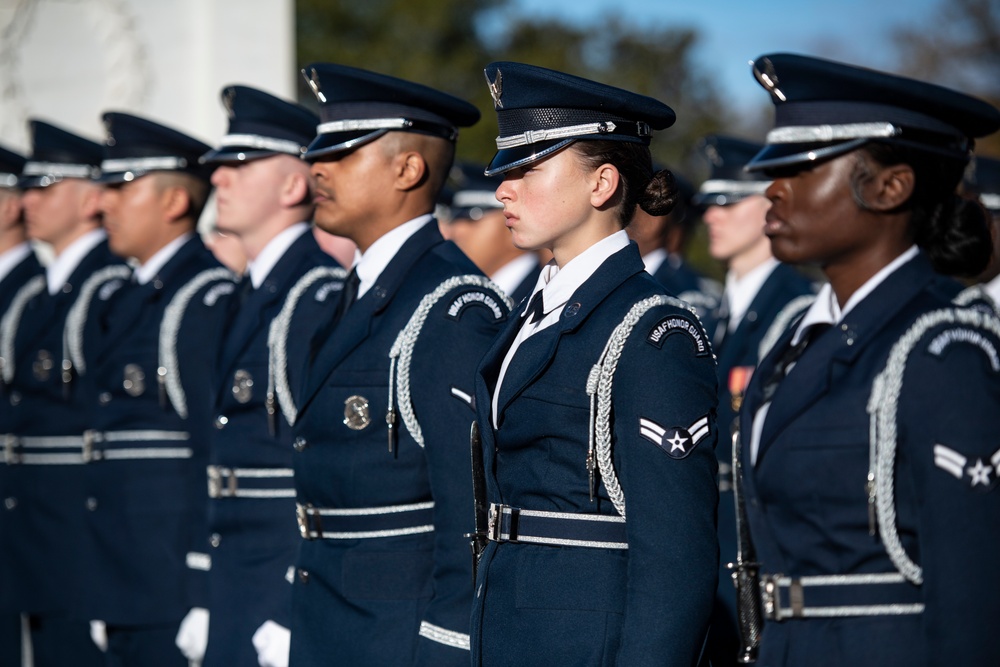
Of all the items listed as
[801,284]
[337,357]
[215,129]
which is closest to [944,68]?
[215,129]

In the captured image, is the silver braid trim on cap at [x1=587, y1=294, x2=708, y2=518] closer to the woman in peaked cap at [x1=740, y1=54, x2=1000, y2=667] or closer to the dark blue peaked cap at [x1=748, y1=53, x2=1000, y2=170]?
the woman in peaked cap at [x1=740, y1=54, x2=1000, y2=667]

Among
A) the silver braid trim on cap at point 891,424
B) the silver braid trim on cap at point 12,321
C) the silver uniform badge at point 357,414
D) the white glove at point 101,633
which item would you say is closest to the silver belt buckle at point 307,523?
the silver uniform badge at point 357,414

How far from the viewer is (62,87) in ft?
34.7

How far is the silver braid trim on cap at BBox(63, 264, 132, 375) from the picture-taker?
19.2 feet

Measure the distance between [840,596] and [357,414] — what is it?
140 cm

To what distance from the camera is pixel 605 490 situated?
2.89 m

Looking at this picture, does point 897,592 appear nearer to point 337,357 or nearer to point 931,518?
point 931,518

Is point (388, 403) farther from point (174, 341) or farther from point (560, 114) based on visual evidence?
point (174, 341)

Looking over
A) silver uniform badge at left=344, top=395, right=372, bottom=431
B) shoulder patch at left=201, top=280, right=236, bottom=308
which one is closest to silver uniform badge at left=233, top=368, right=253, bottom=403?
shoulder patch at left=201, top=280, right=236, bottom=308

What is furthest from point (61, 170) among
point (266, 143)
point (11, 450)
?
point (266, 143)

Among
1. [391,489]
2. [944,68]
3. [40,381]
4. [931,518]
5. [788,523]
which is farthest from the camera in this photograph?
[944,68]

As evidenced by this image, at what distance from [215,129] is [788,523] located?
8.09m

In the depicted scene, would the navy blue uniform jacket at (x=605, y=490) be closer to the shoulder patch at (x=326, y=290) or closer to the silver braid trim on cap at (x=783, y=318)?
the shoulder patch at (x=326, y=290)

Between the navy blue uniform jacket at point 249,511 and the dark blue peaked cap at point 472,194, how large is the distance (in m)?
→ 3.59
